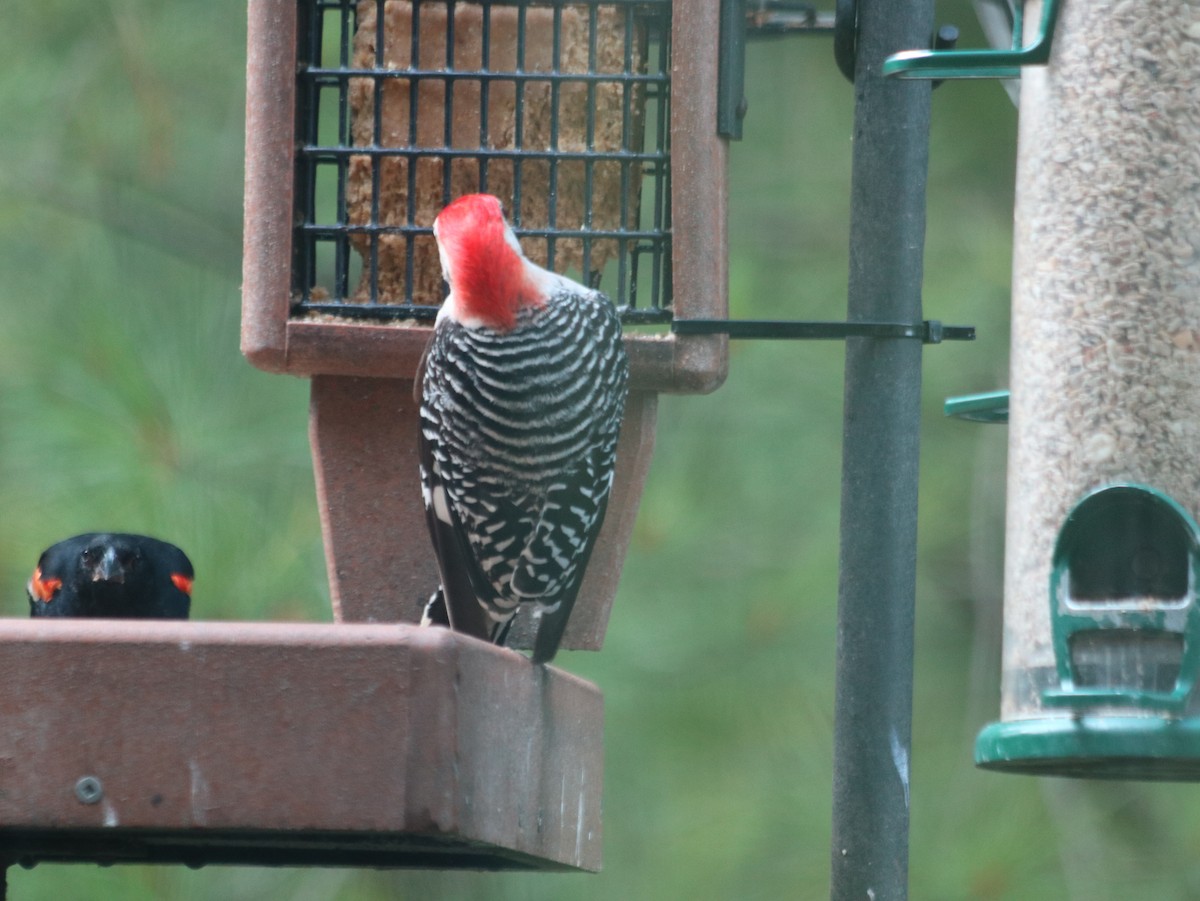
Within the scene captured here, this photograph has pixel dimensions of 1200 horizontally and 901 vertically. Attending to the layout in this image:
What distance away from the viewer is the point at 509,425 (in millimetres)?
2439

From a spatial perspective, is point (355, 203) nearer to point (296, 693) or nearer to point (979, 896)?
point (296, 693)

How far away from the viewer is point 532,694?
74.5 inches

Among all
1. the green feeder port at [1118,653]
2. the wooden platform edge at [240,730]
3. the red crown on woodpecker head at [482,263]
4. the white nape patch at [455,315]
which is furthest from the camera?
the white nape patch at [455,315]

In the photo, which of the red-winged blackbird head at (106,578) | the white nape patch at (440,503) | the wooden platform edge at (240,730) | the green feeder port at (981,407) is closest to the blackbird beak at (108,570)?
the red-winged blackbird head at (106,578)

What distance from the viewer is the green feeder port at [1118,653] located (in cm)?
186

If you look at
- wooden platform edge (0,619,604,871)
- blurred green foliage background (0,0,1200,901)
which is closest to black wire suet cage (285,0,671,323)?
wooden platform edge (0,619,604,871)

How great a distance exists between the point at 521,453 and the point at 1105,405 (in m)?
0.77

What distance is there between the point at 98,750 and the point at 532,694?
469 mm

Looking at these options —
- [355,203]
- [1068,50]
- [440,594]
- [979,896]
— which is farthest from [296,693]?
[979,896]

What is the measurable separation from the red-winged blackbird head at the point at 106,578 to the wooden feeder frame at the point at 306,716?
2.25ft

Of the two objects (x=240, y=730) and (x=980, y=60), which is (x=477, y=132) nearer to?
(x=980, y=60)

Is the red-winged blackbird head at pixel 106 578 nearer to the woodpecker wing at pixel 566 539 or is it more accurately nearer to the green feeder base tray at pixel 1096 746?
the woodpecker wing at pixel 566 539

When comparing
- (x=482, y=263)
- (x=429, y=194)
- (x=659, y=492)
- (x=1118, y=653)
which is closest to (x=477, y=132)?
(x=429, y=194)

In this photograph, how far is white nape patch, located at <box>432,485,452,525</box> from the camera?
7.55ft
